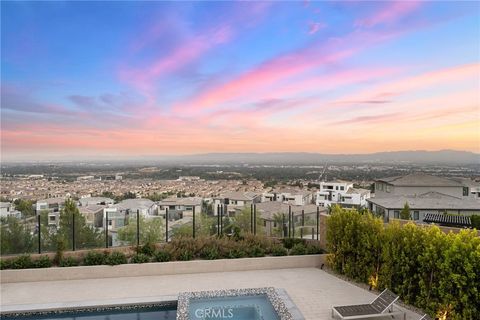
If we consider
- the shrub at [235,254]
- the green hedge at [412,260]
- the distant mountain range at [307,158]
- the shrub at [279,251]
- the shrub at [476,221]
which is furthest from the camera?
the distant mountain range at [307,158]

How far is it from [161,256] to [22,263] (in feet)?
13.5

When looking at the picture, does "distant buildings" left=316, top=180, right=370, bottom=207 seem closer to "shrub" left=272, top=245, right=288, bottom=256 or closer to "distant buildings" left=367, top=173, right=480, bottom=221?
"distant buildings" left=367, top=173, right=480, bottom=221

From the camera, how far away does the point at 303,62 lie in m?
16.1

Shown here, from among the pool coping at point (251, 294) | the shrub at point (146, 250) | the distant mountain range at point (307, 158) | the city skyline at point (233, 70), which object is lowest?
the pool coping at point (251, 294)

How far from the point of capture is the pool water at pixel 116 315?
321 inches

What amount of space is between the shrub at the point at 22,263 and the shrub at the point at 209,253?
204 inches

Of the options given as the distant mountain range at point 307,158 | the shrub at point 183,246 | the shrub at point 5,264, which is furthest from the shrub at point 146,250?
the distant mountain range at point 307,158

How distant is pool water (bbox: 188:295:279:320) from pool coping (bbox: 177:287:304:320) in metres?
0.08

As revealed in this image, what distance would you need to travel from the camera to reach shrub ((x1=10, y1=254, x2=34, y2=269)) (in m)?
10.5

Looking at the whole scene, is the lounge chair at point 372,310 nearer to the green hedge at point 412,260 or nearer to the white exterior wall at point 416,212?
the green hedge at point 412,260

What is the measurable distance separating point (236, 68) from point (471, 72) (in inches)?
401

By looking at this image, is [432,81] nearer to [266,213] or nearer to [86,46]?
[266,213]

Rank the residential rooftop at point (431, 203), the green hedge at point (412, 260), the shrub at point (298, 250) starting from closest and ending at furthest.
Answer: the green hedge at point (412, 260) < the shrub at point (298, 250) < the residential rooftop at point (431, 203)

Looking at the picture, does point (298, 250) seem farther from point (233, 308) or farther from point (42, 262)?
point (42, 262)
